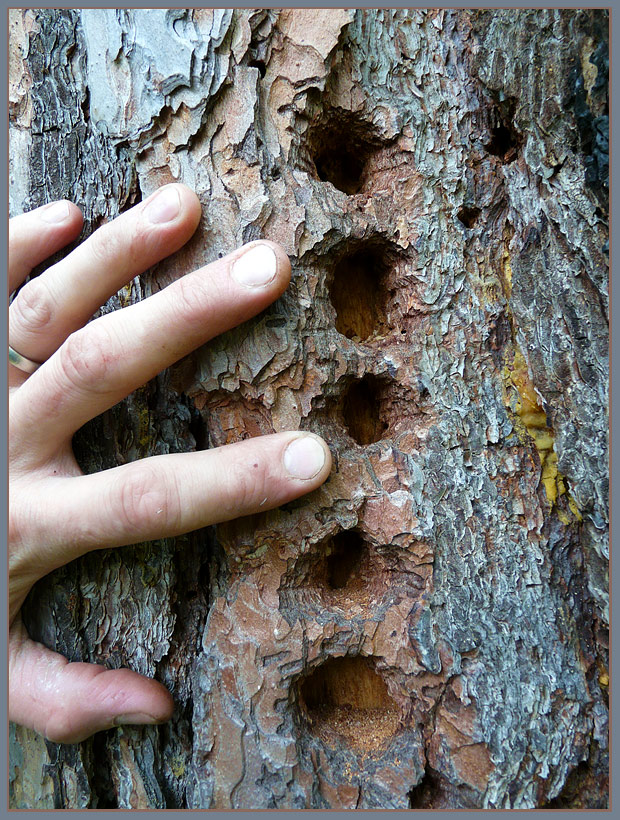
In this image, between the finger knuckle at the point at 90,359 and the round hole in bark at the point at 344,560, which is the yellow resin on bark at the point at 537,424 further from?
the finger knuckle at the point at 90,359

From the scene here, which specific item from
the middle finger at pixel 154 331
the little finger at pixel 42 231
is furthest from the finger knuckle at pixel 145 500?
the little finger at pixel 42 231

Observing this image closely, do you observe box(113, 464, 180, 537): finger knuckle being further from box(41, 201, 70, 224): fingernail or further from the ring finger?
box(41, 201, 70, 224): fingernail

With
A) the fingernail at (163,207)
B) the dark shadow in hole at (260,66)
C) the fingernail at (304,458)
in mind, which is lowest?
the fingernail at (304,458)

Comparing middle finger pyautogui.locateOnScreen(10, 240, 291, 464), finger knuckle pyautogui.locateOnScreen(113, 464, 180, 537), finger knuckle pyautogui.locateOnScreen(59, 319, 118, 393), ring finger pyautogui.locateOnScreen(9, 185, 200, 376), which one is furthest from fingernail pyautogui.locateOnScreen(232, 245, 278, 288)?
finger knuckle pyautogui.locateOnScreen(113, 464, 180, 537)

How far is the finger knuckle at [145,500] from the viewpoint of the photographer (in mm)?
907

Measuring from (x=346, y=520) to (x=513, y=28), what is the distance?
972 mm

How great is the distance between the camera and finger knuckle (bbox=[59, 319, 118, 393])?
912 mm

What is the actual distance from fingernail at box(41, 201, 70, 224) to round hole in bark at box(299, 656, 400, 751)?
41.2 inches

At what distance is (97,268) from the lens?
989mm

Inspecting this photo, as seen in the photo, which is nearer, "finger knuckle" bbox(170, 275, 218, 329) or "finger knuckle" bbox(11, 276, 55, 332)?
"finger knuckle" bbox(170, 275, 218, 329)

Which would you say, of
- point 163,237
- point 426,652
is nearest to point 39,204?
point 163,237

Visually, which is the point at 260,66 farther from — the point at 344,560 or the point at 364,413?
the point at 344,560

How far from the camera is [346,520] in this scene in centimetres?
100

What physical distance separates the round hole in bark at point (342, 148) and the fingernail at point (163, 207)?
A: 30cm
